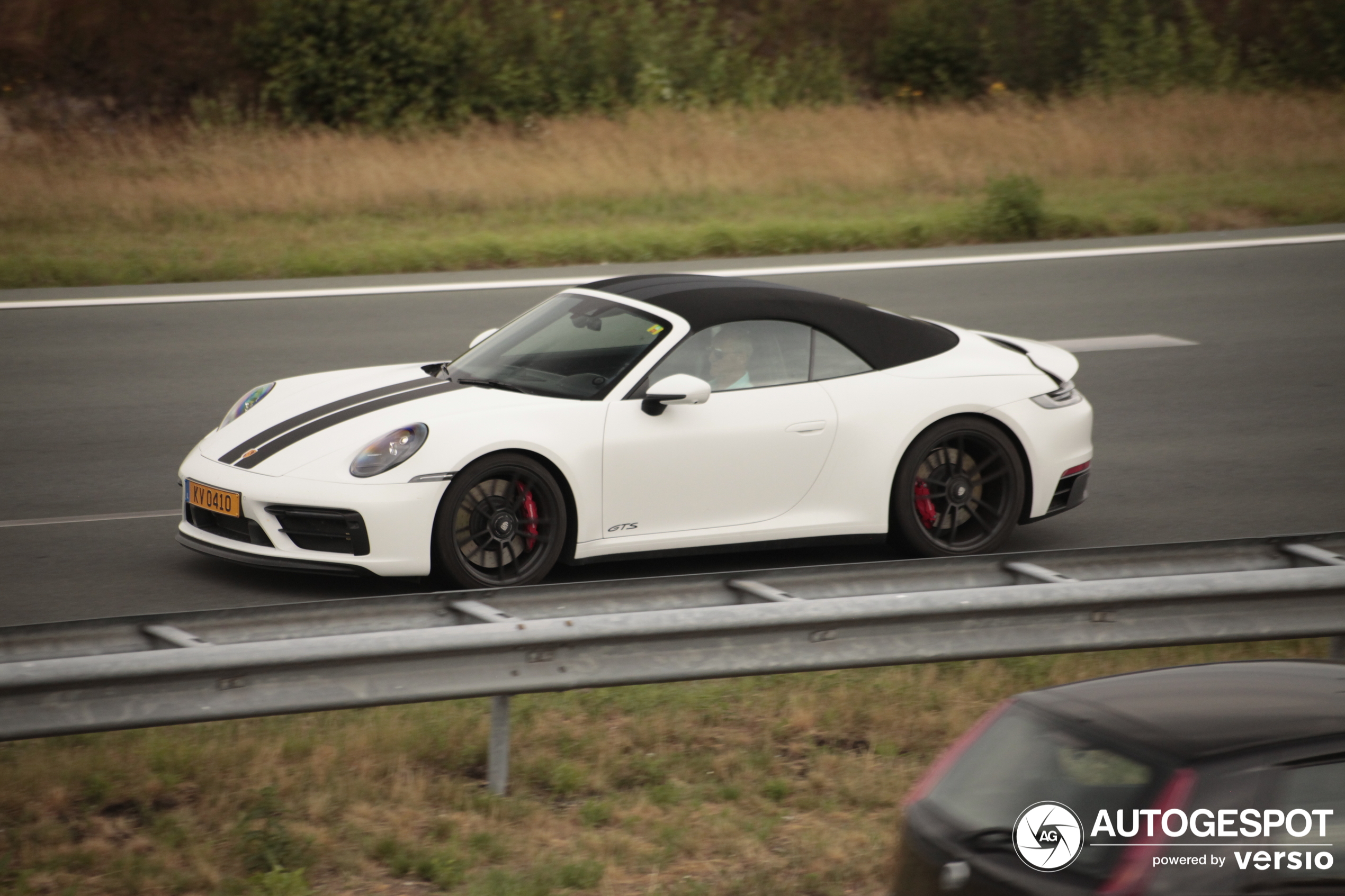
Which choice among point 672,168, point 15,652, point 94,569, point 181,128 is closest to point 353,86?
point 181,128

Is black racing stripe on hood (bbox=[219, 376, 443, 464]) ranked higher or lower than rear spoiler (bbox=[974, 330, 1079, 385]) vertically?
lower

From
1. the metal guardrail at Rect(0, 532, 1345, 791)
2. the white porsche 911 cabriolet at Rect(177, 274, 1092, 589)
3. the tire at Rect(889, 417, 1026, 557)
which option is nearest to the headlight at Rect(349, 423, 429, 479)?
the white porsche 911 cabriolet at Rect(177, 274, 1092, 589)

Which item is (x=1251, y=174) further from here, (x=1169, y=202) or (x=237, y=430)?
(x=237, y=430)

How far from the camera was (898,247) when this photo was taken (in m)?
17.3

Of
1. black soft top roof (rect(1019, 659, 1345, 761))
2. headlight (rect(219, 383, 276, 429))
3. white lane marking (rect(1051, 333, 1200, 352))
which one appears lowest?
black soft top roof (rect(1019, 659, 1345, 761))

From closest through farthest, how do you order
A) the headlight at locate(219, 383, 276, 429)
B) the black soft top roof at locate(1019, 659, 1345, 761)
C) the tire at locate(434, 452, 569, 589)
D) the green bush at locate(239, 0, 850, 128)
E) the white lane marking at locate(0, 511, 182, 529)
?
the black soft top roof at locate(1019, 659, 1345, 761) < the tire at locate(434, 452, 569, 589) < the headlight at locate(219, 383, 276, 429) < the white lane marking at locate(0, 511, 182, 529) < the green bush at locate(239, 0, 850, 128)

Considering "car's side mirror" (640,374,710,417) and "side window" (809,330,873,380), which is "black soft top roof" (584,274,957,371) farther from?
"car's side mirror" (640,374,710,417)

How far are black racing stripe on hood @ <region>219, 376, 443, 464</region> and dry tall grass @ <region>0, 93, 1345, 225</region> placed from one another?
1211 cm

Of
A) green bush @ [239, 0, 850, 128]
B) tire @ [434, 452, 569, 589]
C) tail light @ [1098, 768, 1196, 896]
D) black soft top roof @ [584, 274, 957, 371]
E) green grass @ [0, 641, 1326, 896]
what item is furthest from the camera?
green bush @ [239, 0, 850, 128]

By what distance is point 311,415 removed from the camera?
281 inches

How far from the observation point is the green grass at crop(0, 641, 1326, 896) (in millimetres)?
4559

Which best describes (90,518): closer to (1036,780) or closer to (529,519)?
(529,519)

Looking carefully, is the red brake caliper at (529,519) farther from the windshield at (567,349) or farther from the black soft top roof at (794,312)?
the black soft top roof at (794,312)

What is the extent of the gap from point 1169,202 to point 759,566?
13.8 metres
